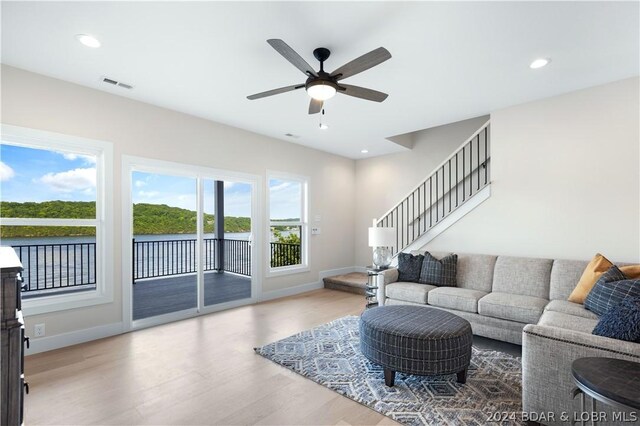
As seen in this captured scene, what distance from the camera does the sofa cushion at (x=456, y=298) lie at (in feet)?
12.0

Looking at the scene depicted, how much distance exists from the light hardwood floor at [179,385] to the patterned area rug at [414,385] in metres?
0.13

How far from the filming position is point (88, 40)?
266cm

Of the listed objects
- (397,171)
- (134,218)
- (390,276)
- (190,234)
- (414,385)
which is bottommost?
(414,385)

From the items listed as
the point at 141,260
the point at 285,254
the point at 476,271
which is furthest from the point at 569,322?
the point at 141,260

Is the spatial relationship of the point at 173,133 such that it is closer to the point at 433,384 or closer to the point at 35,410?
the point at 35,410

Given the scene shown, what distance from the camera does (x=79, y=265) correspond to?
3.92 m

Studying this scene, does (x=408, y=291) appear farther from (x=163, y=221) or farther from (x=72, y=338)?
(x=72, y=338)

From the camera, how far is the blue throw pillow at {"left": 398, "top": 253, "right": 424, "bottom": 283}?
4477mm

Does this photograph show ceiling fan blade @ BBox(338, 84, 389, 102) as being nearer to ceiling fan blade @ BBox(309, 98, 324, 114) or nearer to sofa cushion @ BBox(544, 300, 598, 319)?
ceiling fan blade @ BBox(309, 98, 324, 114)

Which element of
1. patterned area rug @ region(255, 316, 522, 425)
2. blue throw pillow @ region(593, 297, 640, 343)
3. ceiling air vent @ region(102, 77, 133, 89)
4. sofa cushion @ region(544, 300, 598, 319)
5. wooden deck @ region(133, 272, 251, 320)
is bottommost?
patterned area rug @ region(255, 316, 522, 425)

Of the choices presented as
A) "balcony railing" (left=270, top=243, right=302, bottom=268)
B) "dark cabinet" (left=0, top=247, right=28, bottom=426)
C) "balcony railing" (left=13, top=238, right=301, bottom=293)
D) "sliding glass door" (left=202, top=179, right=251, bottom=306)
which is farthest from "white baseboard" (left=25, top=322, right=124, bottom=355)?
"dark cabinet" (left=0, top=247, right=28, bottom=426)

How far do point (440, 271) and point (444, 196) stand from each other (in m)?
2.30

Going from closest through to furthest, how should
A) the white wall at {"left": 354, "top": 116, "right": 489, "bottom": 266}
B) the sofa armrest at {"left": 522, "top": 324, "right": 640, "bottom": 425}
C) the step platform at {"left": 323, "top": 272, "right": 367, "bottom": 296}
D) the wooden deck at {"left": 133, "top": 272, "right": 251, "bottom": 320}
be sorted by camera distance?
the sofa armrest at {"left": 522, "top": 324, "right": 640, "bottom": 425} < the wooden deck at {"left": 133, "top": 272, "right": 251, "bottom": 320} < the step platform at {"left": 323, "top": 272, "right": 367, "bottom": 296} < the white wall at {"left": 354, "top": 116, "right": 489, "bottom": 266}

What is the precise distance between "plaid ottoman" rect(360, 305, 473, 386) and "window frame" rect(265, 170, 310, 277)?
2.98 meters
